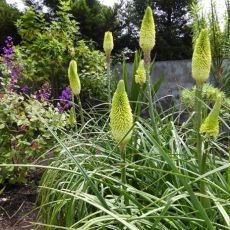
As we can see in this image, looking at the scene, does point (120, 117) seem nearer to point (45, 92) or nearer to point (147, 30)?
point (147, 30)

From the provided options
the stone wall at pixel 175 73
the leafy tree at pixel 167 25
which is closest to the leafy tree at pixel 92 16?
the leafy tree at pixel 167 25

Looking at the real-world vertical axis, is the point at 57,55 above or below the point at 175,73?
above

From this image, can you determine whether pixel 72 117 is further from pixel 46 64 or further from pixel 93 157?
pixel 46 64

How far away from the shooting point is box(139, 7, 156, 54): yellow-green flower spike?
171 cm

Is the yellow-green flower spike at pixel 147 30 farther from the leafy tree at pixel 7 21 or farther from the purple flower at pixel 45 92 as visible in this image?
the leafy tree at pixel 7 21

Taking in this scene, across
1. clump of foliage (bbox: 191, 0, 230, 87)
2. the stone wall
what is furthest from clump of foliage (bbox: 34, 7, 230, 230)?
the stone wall

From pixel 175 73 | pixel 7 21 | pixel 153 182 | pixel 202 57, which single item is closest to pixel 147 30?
pixel 202 57

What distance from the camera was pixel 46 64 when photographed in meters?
6.39

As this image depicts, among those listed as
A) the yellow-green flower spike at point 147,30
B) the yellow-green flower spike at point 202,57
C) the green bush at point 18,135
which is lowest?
the green bush at point 18,135

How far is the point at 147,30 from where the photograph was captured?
174 centimetres

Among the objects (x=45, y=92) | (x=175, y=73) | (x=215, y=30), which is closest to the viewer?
(x=45, y=92)

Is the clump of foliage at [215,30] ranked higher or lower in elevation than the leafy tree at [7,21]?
lower

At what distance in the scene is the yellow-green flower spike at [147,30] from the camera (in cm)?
171

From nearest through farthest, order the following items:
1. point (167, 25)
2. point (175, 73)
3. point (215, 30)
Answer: point (215, 30) → point (175, 73) → point (167, 25)
